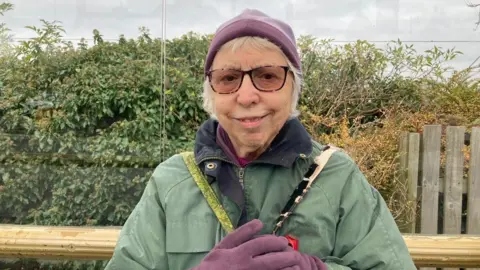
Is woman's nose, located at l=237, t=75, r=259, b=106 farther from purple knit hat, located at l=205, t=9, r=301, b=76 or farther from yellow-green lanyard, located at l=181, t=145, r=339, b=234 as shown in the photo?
yellow-green lanyard, located at l=181, t=145, r=339, b=234

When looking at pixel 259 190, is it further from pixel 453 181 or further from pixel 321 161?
pixel 453 181

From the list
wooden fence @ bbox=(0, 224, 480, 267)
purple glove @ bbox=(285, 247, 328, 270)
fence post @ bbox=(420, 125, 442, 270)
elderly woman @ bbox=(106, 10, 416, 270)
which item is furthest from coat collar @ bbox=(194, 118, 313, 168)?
fence post @ bbox=(420, 125, 442, 270)

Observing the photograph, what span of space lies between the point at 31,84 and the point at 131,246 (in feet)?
7.01

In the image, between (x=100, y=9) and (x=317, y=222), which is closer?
(x=317, y=222)

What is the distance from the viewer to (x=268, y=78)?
1.31m

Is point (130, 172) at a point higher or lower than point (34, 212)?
higher

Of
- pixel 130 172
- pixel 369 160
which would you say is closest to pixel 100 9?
pixel 130 172

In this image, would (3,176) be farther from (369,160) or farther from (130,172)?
(369,160)

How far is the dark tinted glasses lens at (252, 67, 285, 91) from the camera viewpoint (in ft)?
4.26

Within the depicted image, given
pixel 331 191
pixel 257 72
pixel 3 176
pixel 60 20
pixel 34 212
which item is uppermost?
pixel 60 20

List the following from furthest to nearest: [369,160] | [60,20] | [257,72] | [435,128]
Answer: [60,20] < [369,160] < [435,128] < [257,72]

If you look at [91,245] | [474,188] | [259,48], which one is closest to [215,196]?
[259,48]

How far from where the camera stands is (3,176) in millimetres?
3027

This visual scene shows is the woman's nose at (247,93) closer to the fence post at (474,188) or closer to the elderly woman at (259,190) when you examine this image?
the elderly woman at (259,190)
